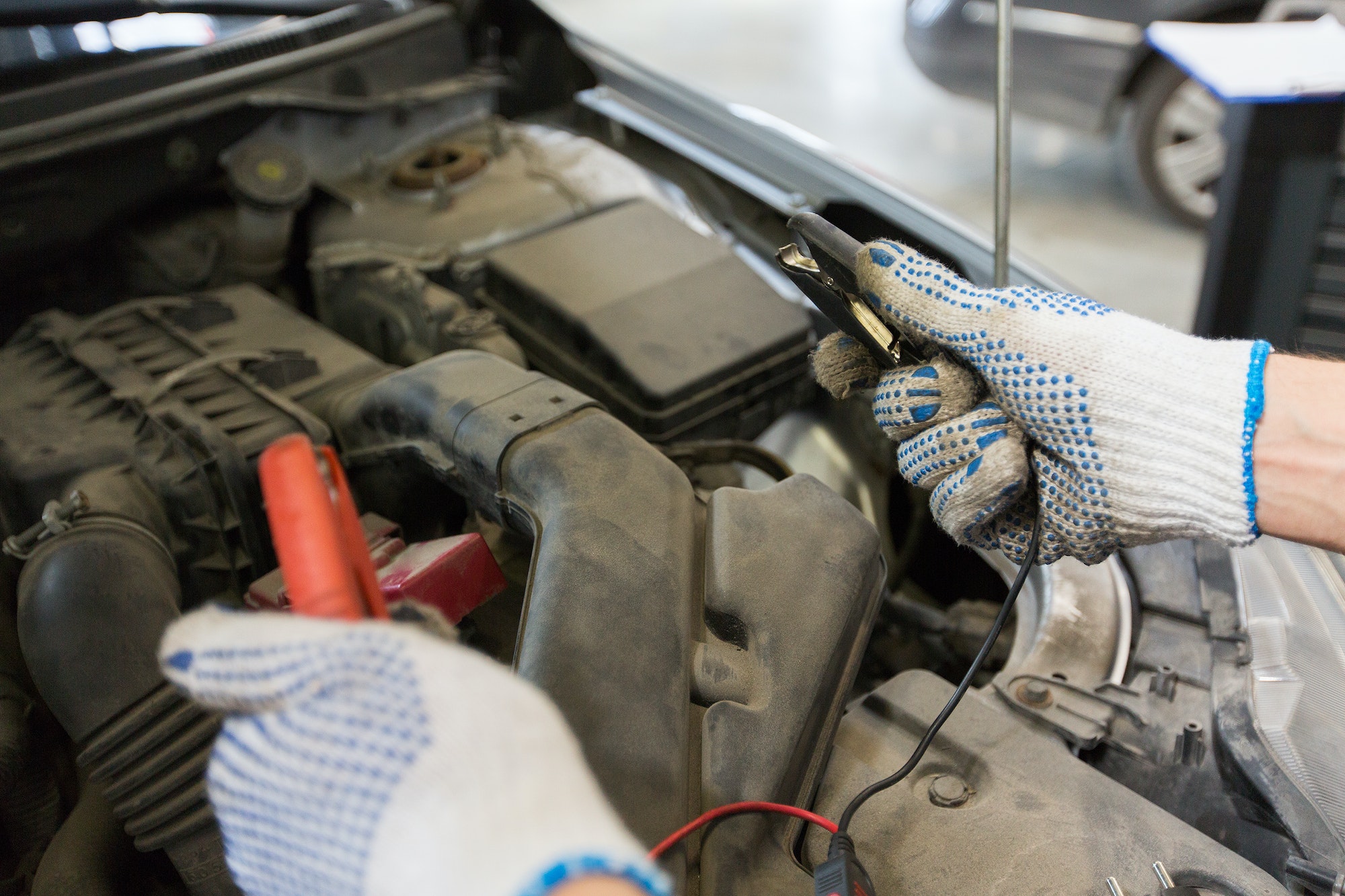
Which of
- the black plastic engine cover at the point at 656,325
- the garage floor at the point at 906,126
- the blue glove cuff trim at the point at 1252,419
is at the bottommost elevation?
the garage floor at the point at 906,126

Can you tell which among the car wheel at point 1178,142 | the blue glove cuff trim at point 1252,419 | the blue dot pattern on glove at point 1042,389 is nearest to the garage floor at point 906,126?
the car wheel at point 1178,142

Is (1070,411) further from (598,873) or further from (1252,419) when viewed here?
(598,873)

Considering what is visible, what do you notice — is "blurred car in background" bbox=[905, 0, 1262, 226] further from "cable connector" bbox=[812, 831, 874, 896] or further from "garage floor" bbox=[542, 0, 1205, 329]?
"cable connector" bbox=[812, 831, 874, 896]

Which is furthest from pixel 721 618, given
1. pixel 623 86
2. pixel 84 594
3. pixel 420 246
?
pixel 623 86

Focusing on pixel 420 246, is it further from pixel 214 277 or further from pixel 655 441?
pixel 655 441

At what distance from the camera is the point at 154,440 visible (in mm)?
1035

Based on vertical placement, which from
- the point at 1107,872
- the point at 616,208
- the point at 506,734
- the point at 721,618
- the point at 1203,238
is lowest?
the point at 1203,238

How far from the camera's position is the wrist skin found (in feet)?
2.51

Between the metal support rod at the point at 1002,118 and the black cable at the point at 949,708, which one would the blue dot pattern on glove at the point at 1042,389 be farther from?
the metal support rod at the point at 1002,118

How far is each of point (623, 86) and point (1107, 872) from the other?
167 centimetres

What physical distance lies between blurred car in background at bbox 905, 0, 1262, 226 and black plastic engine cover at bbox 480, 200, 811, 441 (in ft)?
6.25

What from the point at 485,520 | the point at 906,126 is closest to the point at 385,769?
the point at 485,520

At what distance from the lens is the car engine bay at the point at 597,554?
762mm

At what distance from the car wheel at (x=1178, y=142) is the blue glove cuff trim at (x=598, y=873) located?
297 centimetres
